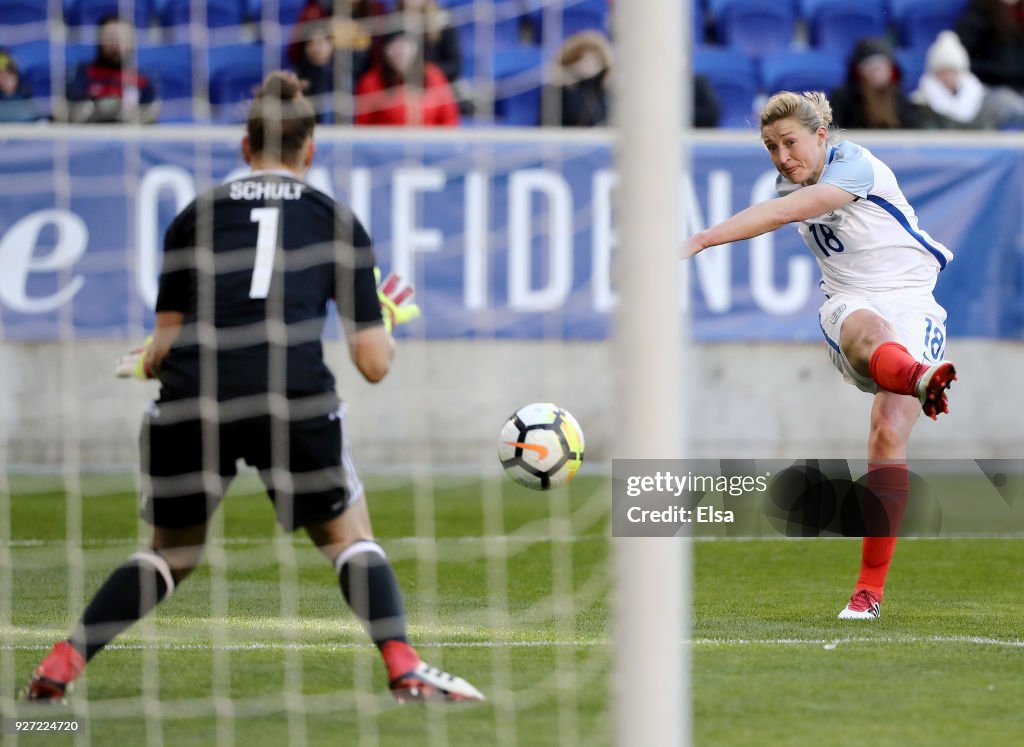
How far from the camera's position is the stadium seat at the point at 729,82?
12.8 m

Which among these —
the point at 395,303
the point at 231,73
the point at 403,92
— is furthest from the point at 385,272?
the point at 395,303

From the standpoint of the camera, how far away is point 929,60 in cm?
1252

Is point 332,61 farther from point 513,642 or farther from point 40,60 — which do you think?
point 513,642

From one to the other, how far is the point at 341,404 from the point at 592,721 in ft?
3.64

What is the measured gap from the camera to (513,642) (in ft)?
17.6

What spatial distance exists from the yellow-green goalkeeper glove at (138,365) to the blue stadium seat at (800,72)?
8570 millimetres

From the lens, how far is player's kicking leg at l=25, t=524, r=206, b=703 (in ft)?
14.2

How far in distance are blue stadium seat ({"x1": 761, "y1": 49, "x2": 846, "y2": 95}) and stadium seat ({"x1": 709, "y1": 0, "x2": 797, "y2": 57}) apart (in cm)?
37

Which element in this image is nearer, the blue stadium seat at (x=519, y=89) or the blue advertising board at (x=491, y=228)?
the blue advertising board at (x=491, y=228)

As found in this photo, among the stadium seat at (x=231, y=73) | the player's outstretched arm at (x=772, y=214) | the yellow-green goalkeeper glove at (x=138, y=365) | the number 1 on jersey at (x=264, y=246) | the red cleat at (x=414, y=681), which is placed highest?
the stadium seat at (x=231, y=73)

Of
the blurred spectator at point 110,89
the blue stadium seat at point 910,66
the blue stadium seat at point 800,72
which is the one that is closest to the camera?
the blurred spectator at point 110,89

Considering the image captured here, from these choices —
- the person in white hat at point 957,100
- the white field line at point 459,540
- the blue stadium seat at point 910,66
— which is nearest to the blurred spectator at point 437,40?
the person in white hat at point 957,100

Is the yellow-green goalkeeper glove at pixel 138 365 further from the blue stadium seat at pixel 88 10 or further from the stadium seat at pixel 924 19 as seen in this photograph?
the stadium seat at pixel 924 19

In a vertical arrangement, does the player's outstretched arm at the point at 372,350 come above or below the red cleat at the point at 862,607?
above
